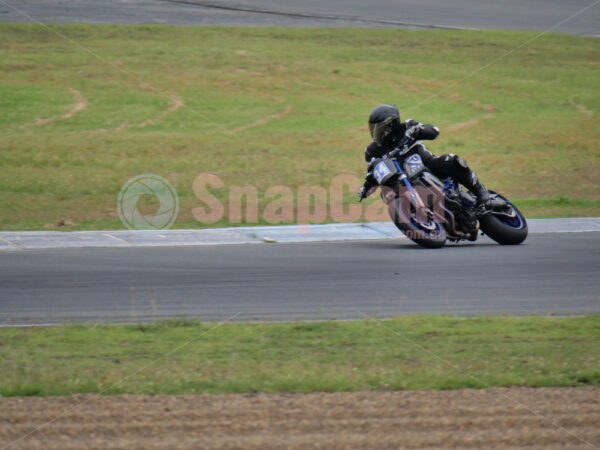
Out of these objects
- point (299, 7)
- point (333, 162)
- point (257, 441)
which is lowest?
point (257, 441)

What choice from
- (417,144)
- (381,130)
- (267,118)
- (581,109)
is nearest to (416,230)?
(417,144)

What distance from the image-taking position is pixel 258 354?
6.81 meters

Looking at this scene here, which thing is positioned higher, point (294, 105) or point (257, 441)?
point (294, 105)

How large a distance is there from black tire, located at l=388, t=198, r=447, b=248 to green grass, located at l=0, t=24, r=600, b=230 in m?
3.54

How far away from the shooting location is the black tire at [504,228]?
1126 centimetres

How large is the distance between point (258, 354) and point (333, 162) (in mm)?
13038

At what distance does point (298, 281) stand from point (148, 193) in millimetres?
7885

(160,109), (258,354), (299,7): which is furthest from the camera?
(299,7)

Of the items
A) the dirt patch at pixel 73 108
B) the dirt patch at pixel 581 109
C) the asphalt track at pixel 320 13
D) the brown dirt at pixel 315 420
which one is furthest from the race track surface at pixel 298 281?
the asphalt track at pixel 320 13

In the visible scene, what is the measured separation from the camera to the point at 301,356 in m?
6.73

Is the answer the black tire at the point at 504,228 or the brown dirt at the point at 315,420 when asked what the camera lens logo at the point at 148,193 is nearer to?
the black tire at the point at 504,228

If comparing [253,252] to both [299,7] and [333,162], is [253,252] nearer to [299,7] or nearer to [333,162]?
[333,162]

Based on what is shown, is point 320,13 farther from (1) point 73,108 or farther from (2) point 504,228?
(2) point 504,228

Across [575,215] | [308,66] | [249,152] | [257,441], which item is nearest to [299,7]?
[308,66]
